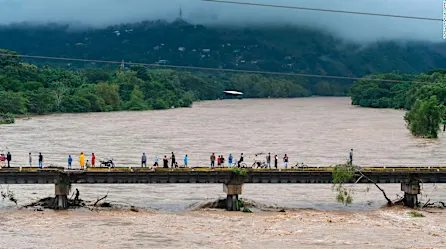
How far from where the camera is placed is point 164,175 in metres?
40.5

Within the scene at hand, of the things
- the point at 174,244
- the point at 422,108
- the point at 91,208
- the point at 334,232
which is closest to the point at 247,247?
the point at 174,244

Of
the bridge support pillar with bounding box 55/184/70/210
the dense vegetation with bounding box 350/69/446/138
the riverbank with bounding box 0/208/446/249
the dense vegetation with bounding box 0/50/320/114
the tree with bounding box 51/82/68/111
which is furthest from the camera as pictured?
the tree with bounding box 51/82/68/111

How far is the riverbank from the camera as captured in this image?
32.9 metres

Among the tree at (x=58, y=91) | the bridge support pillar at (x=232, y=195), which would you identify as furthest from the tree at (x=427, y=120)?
the tree at (x=58, y=91)

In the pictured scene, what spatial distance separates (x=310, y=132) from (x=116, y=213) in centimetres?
5457

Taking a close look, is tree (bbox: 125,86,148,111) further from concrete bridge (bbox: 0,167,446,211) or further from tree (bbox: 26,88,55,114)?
concrete bridge (bbox: 0,167,446,211)

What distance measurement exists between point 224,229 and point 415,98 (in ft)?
329

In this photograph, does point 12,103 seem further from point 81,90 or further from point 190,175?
point 190,175

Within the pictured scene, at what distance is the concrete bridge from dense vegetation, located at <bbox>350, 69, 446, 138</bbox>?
147ft

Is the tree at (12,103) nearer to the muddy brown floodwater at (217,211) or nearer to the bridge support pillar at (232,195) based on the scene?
the muddy brown floodwater at (217,211)

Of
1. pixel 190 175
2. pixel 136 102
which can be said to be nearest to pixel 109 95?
pixel 136 102

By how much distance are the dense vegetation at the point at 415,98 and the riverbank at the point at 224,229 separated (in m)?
47.3

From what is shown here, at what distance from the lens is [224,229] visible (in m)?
35.6

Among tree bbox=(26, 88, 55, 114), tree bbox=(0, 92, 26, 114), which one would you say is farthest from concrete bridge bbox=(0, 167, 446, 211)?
tree bbox=(26, 88, 55, 114)
